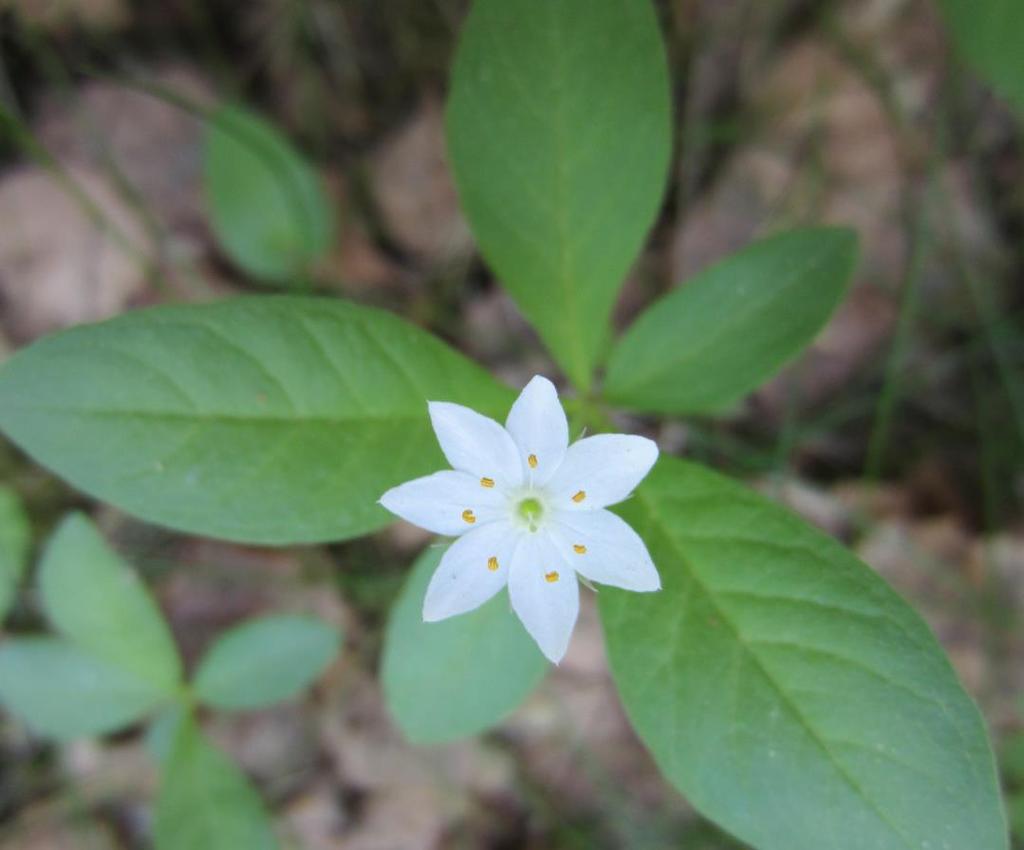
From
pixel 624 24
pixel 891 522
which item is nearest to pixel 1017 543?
pixel 891 522

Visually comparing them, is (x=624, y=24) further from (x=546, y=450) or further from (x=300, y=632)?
(x=300, y=632)

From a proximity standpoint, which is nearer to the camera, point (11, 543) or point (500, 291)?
point (11, 543)

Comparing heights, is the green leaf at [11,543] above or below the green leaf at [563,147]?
below

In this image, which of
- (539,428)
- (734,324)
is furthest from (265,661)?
(734,324)

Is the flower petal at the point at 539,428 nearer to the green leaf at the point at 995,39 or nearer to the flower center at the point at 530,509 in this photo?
the flower center at the point at 530,509

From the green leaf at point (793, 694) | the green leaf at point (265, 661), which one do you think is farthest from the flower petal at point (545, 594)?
the green leaf at point (265, 661)

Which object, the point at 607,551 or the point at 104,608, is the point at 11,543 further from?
the point at 607,551
